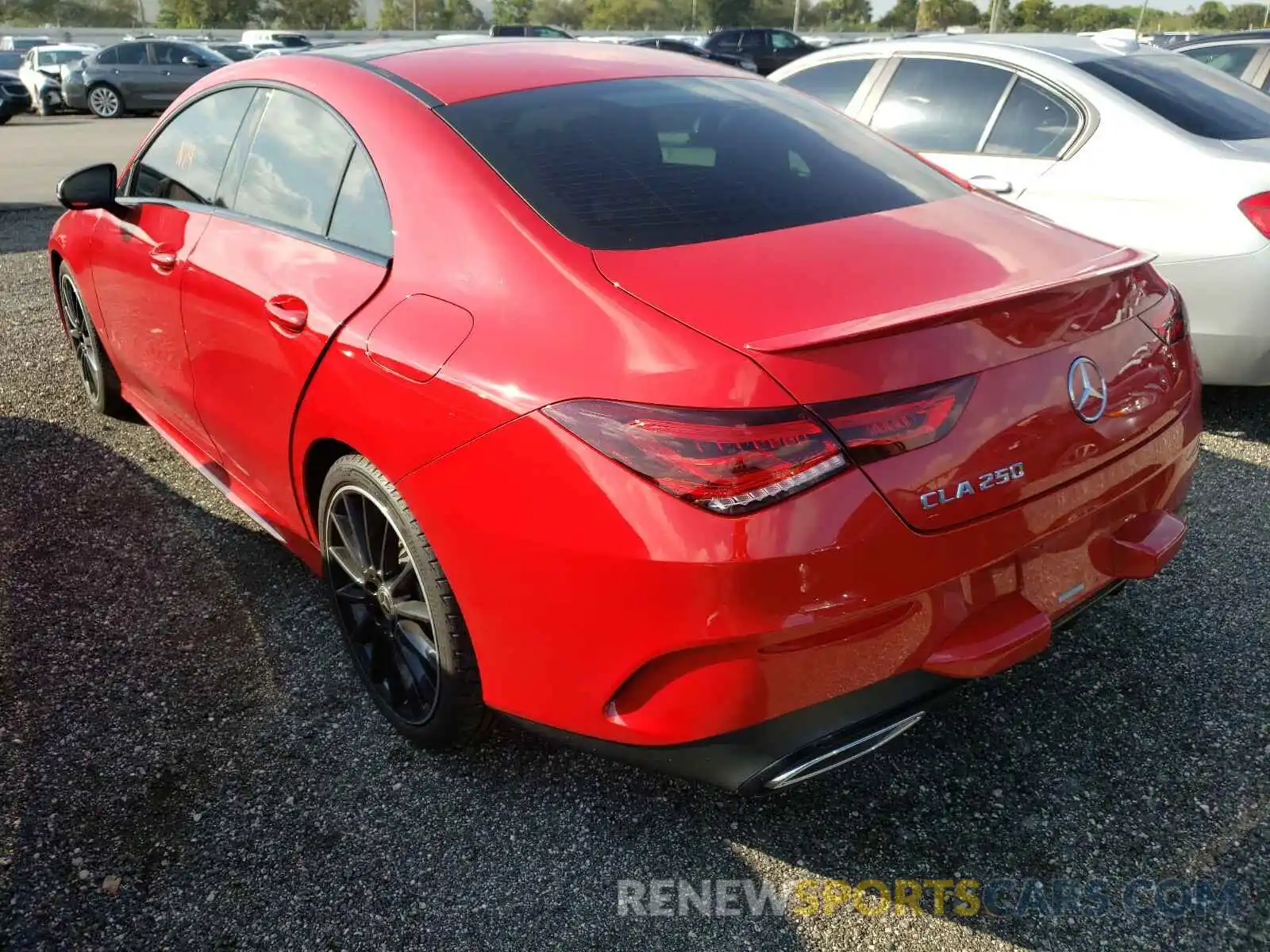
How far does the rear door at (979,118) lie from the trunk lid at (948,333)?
227 centimetres

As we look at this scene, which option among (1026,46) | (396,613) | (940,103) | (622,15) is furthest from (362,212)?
(622,15)

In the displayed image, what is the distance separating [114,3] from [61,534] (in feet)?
295

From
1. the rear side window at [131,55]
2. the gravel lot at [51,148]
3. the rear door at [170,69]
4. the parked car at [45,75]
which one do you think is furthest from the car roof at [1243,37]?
the parked car at [45,75]

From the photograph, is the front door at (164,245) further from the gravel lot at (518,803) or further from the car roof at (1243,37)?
the car roof at (1243,37)

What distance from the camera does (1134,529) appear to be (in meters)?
2.21

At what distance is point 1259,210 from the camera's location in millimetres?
3818

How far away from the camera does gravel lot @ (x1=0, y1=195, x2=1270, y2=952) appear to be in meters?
2.06

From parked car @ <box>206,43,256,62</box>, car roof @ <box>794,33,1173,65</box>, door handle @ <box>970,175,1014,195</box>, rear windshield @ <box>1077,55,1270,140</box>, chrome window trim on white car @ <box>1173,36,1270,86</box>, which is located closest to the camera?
door handle @ <box>970,175,1014,195</box>

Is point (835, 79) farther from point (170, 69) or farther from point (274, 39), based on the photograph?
point (274, 39)

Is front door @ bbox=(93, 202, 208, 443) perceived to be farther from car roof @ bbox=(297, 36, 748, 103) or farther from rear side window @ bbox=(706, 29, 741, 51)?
rear side window @ bbox=(706, 29, 741, 51)

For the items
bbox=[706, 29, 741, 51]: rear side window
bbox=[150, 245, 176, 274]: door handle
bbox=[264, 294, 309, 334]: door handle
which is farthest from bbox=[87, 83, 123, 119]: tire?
bbox=[264, 294, 309, 334]: door handle

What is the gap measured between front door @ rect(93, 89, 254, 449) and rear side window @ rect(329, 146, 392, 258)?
781 mm

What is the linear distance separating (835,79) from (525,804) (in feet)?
14.3

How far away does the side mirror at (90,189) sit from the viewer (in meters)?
3.57
